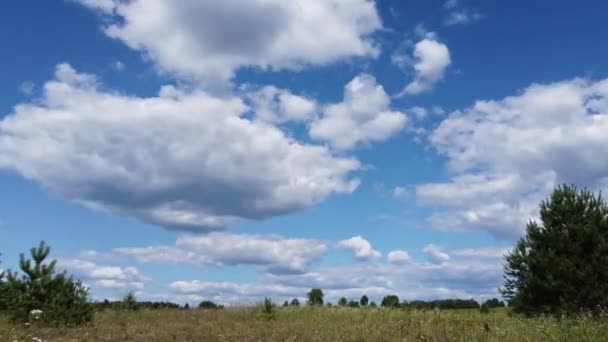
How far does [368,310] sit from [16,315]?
633 inches

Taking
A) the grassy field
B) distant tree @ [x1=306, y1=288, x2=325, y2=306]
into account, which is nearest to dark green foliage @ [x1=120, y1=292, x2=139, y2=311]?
the grassy field

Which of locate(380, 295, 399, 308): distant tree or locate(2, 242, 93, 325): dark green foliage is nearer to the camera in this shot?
locate(2, 242, 93, 325): dark green foliage

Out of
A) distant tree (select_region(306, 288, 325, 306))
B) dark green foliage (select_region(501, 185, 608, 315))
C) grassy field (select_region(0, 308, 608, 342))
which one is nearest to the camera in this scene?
grassy field (select_region(0, 308, 608, 342))

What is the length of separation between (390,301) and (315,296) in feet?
17.8

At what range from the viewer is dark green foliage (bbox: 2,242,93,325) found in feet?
80.7

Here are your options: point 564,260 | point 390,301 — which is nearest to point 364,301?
point 390,301

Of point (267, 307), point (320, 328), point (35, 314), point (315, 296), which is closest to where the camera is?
point (320, 328)

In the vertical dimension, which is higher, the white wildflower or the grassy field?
the white wildflower

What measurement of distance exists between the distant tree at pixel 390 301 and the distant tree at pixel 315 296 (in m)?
3.86

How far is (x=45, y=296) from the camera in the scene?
25.7 meters

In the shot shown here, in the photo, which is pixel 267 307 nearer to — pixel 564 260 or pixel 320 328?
pixel 320 328

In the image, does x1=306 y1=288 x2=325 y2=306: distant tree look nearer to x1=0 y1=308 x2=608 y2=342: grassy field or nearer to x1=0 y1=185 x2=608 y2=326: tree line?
x1=0 y1=308 x2=608 y2=342: grassy field

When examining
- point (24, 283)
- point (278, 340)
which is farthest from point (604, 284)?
point (24, 283)

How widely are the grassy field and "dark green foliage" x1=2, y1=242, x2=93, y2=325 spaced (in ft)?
2.94
